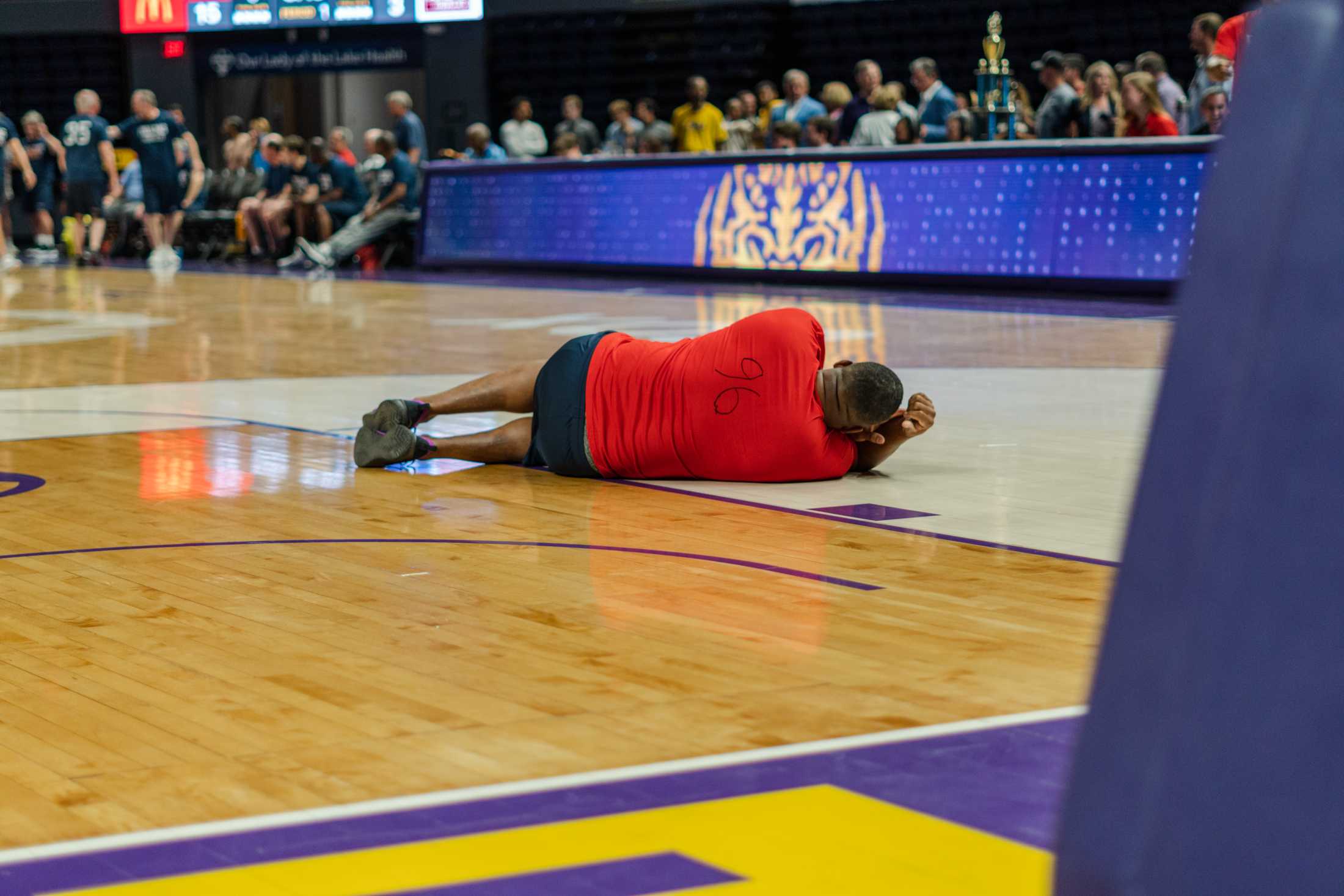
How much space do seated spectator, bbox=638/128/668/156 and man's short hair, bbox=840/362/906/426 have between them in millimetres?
11617

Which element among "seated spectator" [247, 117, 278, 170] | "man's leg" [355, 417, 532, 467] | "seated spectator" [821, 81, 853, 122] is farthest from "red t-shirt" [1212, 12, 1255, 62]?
"seated spectator" [247, 117, 278, 170]

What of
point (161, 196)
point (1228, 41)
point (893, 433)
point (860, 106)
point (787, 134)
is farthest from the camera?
point (161, 196)

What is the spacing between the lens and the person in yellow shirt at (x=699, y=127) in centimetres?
1722

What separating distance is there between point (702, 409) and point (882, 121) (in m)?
9.82

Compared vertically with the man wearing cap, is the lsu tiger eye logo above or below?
below

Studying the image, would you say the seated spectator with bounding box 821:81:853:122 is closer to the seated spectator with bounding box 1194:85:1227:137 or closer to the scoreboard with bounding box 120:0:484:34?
the seated spectator with bounding box 1194:85:1227:137

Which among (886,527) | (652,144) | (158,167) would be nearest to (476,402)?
(886,527)

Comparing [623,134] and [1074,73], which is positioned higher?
[1074,73]

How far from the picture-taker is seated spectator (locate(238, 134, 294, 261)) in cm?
1981

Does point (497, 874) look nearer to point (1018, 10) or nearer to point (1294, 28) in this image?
point (1294, 28)

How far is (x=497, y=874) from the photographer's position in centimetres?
212

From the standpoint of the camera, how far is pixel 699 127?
682 inches

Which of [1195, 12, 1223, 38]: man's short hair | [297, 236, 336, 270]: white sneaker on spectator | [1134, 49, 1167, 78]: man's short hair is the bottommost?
[297, 236, 336, 270]: white sneaker on spectator

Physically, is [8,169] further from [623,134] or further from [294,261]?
[623,134]
